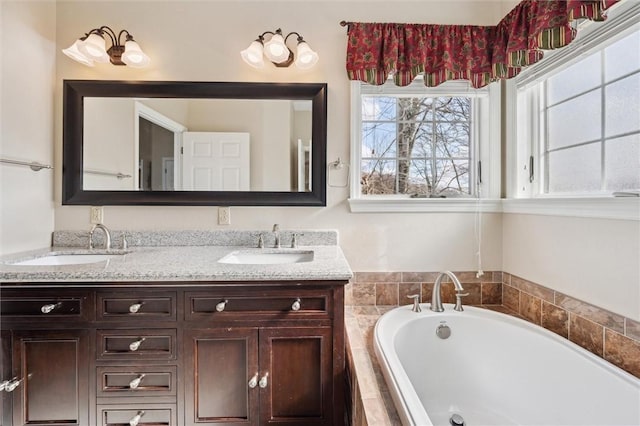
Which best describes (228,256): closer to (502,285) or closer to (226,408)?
(226,408)

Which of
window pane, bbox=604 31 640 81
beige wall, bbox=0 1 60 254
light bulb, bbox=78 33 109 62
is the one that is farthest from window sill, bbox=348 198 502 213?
beige wall, bbox=0 1 60 254

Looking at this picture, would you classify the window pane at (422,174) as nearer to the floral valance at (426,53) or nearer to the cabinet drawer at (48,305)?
the floral valance at (426,53)

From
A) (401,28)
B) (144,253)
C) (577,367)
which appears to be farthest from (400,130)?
(144,253)

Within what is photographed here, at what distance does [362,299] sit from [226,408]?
0.94m

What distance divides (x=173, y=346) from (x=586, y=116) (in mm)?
2139

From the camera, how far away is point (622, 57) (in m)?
1.25

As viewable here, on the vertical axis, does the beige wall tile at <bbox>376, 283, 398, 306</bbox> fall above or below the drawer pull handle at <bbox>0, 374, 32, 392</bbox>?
above

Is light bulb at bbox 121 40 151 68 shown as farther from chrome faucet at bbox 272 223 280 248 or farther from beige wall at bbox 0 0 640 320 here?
chrome faucet at bbox 272 223 280 248

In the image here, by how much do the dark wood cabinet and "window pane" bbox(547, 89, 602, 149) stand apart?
1.37 meters

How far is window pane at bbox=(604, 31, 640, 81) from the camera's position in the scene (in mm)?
1195

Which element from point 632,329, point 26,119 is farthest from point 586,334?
point 26,119

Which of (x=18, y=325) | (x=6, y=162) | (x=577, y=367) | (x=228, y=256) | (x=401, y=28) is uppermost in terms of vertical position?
(x=401, y=28)

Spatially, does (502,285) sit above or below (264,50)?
below

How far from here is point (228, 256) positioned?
161 cm
